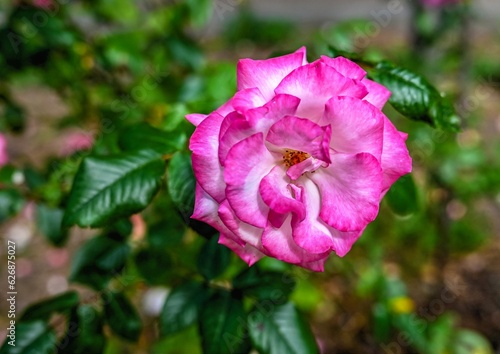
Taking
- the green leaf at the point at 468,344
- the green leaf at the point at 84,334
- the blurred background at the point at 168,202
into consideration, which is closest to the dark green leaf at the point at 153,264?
the blurred background at the point at 168,202

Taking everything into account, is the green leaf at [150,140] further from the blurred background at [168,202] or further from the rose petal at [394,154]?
the rose petal at [394,154]

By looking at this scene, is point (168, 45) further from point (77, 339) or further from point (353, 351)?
point (353, 351)

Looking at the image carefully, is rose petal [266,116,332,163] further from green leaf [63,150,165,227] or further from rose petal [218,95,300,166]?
green leaf [63,150,165,227]

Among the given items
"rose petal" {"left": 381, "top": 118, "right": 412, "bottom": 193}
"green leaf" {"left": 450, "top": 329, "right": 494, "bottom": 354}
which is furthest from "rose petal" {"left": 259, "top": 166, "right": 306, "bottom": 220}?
"green leaf" {"left": 450, "top": 329, "right": 494, "bottom": 354}

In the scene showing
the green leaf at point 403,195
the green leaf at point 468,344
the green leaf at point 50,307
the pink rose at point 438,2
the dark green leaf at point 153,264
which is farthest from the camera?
the pink rose at point 438,2

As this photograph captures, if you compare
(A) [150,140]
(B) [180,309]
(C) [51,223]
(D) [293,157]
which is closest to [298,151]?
(D) [293,157]

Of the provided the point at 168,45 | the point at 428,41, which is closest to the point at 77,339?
the point at 168,45

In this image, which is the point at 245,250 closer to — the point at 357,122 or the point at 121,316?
the point at 357,122
